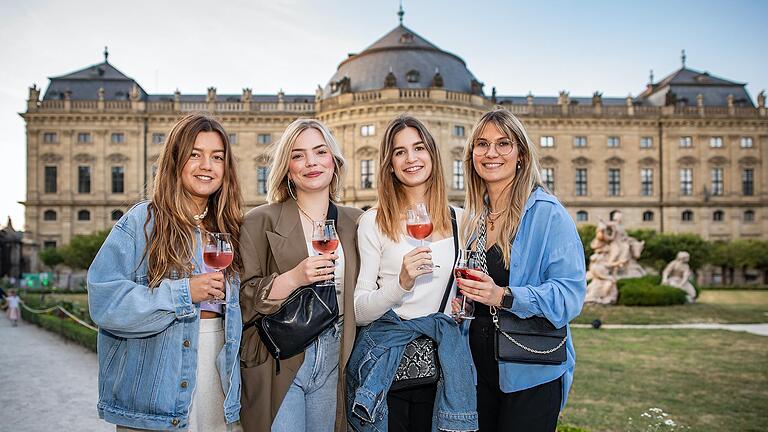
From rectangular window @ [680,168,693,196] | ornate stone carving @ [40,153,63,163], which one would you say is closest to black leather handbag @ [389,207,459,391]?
ornate stone carving @ [40,153,63,163]

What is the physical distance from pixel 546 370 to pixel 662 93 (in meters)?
52.6

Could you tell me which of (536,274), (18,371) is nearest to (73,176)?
(18,371)

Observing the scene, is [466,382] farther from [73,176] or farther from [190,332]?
[73,176]

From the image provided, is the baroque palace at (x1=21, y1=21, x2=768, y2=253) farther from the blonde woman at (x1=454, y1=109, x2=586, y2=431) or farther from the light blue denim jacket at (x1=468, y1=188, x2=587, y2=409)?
the light blue denim jacket at (x1=468, y1=188, x2=587, y2=409)

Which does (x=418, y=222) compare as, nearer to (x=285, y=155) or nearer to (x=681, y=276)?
(x=285, y=155)

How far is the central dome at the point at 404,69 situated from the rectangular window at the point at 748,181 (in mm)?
23558

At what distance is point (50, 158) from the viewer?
45.8 metres

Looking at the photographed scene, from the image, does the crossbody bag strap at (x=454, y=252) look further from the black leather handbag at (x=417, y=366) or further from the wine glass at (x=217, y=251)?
the wine glass at (x=217, y=251)

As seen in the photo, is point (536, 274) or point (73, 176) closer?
point (536, 274)

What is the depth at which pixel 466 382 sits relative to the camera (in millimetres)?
3195

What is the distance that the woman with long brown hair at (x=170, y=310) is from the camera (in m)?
2.91

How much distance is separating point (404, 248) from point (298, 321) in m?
0.72

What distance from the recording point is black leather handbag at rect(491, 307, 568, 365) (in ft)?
10.1

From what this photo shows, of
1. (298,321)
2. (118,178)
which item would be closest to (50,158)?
(118,178)
